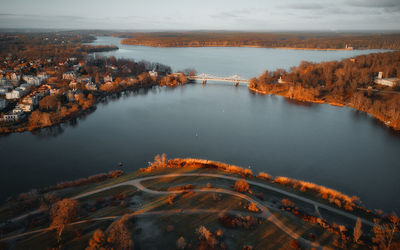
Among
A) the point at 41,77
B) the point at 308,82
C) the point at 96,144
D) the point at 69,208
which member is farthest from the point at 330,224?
the point at 41,77

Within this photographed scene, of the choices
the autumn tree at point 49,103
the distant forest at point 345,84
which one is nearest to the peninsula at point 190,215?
the autumn tree at point 49,103

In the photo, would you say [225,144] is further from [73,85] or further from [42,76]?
[42,76]

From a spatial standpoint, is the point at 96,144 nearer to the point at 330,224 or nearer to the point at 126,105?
the point at 126,105

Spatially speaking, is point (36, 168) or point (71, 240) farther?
point (36, 168)

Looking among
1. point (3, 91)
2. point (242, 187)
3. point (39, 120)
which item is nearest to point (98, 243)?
point (242, 187)

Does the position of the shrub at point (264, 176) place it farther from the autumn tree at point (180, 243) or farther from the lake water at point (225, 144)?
the autumn tree at point (180, 243)

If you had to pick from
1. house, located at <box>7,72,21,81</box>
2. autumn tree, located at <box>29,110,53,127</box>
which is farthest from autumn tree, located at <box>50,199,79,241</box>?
house, located at <box>7,72,21,81</box>

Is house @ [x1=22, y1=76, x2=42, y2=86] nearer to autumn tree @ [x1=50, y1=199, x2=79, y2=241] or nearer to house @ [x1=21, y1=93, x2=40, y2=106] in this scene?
house @ [x1=21, y1=93, x2=40, y2=106]
